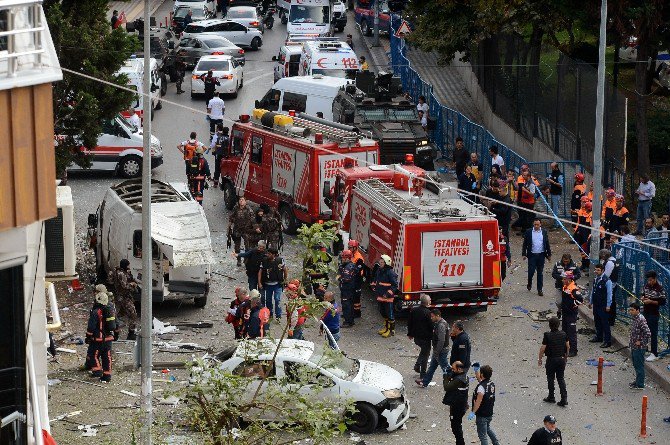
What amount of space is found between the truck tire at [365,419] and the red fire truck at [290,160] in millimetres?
9992

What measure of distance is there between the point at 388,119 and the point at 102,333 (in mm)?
14918

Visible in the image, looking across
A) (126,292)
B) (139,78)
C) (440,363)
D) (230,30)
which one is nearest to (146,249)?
(126,292)

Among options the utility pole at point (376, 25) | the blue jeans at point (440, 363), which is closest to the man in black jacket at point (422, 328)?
the blue jeans at point (440, 363)

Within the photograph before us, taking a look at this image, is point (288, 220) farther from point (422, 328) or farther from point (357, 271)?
point (422, 328)

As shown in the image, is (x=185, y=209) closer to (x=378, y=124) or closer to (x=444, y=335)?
(x=444, y=335)

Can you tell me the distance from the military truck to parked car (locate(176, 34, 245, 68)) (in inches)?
464

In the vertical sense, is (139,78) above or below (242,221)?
above

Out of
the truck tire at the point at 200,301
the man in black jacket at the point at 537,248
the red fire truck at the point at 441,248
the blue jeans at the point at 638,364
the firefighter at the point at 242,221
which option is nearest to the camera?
the blue jeans at the point at 638,364

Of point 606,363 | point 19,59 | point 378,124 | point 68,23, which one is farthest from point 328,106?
point 19,59

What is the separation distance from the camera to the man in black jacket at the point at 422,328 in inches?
802

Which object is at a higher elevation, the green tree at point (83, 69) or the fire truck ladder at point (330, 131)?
the green tree at point (83, 69)

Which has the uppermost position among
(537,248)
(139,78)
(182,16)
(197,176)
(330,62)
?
(182,16)

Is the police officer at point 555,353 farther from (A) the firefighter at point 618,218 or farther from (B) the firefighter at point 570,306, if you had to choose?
(A) the firefighter at point 618,218

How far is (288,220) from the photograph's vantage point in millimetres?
29359
